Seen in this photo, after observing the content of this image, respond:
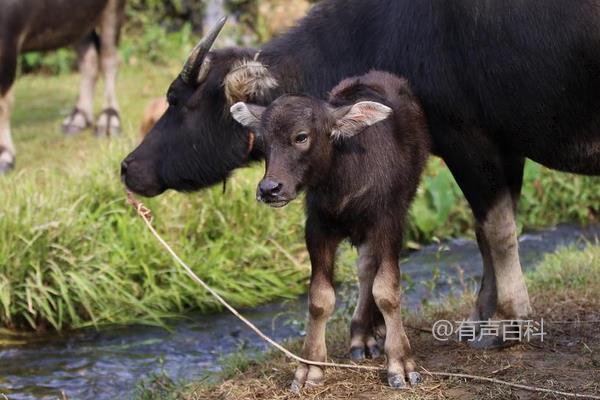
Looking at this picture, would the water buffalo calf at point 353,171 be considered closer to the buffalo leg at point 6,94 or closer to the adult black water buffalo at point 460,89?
the adult black water buffalo at point 460,89

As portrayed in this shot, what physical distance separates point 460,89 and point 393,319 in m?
1.08

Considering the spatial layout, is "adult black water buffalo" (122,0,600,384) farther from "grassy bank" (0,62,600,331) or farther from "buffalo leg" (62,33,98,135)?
"buffalo leg" (62,33,98,135)

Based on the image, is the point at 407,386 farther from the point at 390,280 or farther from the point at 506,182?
the point at 506,182

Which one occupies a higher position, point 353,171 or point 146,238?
point 353,171

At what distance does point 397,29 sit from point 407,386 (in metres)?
1.64

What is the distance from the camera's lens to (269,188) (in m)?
4.41

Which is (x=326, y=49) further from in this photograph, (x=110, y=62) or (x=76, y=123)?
(x=110, y=62)

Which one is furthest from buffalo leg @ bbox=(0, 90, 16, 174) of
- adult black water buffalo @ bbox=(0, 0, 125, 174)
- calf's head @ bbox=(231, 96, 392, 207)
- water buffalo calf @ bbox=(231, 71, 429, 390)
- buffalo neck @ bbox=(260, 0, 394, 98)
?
calf's head @ bbox=(231, 96, 392, 207)

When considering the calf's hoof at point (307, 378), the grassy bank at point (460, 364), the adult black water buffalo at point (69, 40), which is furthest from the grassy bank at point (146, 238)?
the calf's hoof at point (307, 378)

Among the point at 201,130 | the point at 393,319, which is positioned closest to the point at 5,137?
the point at 201,130

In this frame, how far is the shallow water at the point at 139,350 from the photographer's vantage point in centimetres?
662

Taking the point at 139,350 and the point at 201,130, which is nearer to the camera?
the point at 201,130

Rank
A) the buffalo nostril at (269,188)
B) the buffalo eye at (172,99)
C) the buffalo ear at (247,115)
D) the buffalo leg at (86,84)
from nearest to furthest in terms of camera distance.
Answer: the buffalo nostril at (269,188), the buffalo ear at (247,115), the buffalo eye at (172,99), the buffalo leg at (86,84)

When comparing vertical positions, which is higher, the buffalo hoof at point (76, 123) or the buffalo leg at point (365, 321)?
the buffalo hoof at point (76, 123)
